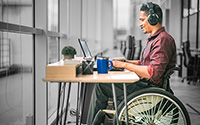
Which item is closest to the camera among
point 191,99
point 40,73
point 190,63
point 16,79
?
point 16,79

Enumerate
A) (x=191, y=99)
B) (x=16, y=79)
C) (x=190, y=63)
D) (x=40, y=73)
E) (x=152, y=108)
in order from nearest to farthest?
(x=152, y=108), (x=16, y=79), (x=40, y=73), (x=191, y=99), (x=190, y=63)

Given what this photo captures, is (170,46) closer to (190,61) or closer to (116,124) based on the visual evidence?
(116,124)

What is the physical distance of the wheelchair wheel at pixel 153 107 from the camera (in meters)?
1.82

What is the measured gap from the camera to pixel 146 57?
2.17 m

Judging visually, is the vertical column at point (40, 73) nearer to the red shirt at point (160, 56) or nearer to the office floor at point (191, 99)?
the red shirt at point (160, 56)

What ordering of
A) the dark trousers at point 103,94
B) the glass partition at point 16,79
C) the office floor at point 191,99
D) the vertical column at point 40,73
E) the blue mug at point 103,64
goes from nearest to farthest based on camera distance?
the glass partition at point 16,79 < the blue mug at point 103,64 < the dark trousers at point 103,94 < the vertical column at point 40,73 < the office floor at point 191,99

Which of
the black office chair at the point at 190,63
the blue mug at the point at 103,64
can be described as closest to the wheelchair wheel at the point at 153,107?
the blue mug at the point at 103,64

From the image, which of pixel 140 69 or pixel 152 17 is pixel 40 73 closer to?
pixel 140 69

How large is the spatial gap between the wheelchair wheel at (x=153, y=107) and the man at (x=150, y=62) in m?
0.20

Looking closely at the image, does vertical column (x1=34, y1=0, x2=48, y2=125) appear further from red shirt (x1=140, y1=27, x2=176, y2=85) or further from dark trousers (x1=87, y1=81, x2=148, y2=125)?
red shirt (x1=140, y1=27, x2=176, y2=85)

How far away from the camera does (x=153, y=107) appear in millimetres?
1932

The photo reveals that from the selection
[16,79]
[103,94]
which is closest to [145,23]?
[103,94]

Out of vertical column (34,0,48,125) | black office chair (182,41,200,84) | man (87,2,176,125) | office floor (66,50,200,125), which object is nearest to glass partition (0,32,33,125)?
vertical column (34,0,48,125)

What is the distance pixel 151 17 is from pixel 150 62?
401 millimetres
